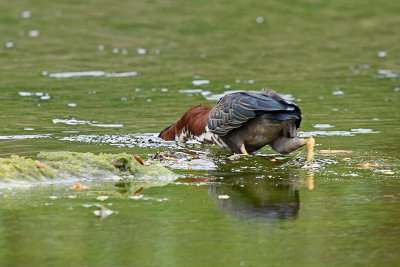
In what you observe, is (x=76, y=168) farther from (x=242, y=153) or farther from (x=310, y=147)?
(x=310, y=147)

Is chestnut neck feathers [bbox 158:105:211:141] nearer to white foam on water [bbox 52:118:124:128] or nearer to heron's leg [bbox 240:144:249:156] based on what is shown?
heron's leg [bbox 240:144:249:156]

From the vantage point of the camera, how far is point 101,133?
1102cm

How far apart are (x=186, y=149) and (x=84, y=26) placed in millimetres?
14797

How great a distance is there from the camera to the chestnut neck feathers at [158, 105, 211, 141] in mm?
10000

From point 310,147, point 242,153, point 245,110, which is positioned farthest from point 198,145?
point 310,147

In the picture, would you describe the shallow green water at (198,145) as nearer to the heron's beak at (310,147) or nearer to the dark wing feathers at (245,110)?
the heron's beak at (310,147)

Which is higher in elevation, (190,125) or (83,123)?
(83,123)

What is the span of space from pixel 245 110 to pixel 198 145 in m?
1.98

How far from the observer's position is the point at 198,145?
10.5m

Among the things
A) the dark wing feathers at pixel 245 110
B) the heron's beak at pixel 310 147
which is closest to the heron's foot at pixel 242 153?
the dark wing feathers at pixel 245 110

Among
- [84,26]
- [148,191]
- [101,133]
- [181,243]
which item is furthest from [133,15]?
[181,243]

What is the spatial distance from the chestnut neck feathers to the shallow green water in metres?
0.15

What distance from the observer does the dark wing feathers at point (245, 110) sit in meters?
8.34

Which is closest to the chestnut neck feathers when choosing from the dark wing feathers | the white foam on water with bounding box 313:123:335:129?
the dark wing feathers
